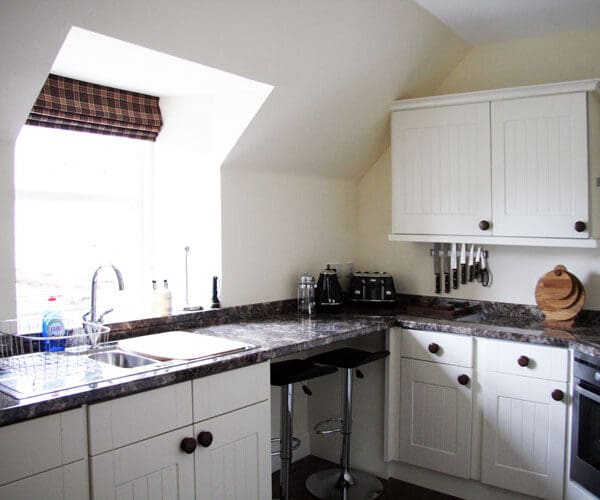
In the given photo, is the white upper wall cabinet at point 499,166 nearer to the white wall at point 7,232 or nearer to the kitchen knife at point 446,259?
the kitchen knife at point 446,259

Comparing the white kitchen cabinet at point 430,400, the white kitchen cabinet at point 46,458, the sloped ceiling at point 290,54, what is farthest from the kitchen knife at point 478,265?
the white kitchen cabinet at point 46,458

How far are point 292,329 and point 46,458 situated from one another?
4.56 ft

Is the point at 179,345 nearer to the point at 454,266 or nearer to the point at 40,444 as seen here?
the point at 40,444

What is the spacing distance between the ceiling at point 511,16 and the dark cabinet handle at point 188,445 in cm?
208

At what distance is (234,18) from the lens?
232 cm

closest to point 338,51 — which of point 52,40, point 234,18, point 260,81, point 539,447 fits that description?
point 260,81

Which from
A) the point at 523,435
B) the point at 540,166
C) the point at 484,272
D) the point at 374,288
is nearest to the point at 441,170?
the point at 540,166

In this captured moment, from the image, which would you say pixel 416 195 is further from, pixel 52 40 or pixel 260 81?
pixel 52 40

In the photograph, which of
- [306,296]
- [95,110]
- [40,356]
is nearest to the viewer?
[40,356]

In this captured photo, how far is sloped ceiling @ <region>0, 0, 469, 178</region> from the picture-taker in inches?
80.3

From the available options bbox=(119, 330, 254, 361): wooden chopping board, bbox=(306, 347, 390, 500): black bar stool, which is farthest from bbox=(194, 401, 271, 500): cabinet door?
bbox=(306, 347, 390, 500): black bar stool

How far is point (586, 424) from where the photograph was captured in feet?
8.55

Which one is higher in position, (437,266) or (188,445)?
(437,266)

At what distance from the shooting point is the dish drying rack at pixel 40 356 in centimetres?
192
